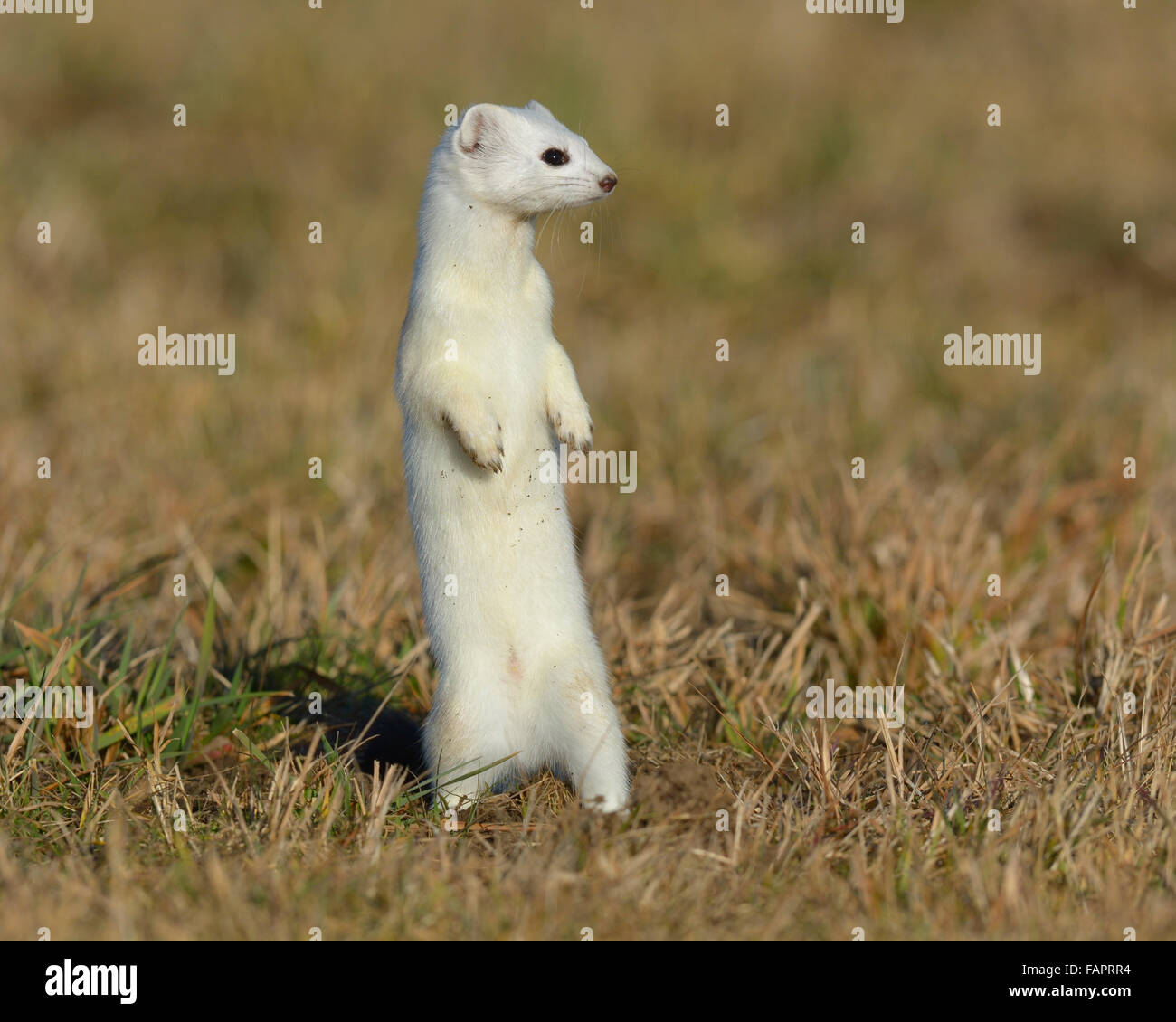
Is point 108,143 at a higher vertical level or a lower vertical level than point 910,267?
higher

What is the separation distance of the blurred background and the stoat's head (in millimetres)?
1773

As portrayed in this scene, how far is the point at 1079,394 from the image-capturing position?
684 cm

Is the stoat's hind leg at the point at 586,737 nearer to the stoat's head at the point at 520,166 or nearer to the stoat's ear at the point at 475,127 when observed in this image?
the stoat's head at the point at 520,166

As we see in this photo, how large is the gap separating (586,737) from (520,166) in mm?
1328

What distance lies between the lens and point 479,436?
3.10 m

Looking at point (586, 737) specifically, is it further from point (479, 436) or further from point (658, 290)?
point (658, 290)

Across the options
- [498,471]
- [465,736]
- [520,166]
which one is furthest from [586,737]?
[520,166]

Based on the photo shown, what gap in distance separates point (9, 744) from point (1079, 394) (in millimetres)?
5216

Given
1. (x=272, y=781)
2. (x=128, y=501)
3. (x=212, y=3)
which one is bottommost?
(x=272, y=781)

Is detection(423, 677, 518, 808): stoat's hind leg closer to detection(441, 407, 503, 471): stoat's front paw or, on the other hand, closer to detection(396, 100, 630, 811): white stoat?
detection(396, 100, 630, 811): white stoat

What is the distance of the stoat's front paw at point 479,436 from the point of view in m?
3.09
